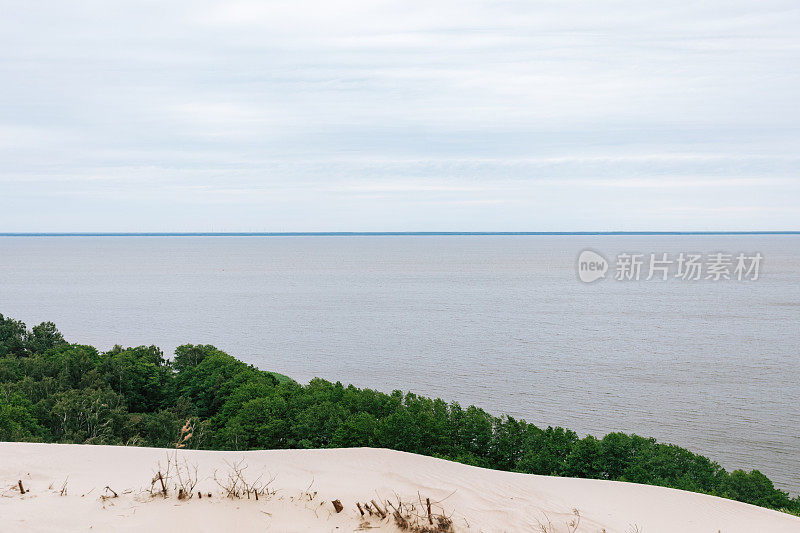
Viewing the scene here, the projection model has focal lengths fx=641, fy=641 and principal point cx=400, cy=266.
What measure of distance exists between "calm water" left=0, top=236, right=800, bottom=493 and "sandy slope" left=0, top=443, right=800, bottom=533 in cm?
1856

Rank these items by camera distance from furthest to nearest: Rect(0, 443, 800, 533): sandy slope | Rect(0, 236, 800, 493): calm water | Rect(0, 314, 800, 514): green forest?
1. Rect(0, 236, 800, 493): calm water
2. Rect(0, 314, 800, 514): green forest
3. Rect(0, 443, 800, 533): sandy slope

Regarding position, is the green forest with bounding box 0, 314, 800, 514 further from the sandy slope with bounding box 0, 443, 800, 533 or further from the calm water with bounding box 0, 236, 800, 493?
the calm water with bounding box 0, 236, 800, 493

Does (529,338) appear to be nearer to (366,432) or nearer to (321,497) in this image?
(366,432)

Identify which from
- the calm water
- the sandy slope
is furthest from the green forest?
the calm water

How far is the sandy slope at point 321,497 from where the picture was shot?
8047mm

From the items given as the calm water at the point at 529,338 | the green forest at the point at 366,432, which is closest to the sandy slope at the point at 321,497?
the green forest at the point at 366,432

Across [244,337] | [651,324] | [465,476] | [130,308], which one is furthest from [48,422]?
[130,308]

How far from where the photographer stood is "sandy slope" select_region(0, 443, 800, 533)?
26.4 ft

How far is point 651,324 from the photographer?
68500mm

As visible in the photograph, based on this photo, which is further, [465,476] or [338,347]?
[338,347]

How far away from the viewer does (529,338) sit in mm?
59344

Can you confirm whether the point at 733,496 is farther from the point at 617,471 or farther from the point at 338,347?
the point at 338,347

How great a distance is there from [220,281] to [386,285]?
35.8 meters

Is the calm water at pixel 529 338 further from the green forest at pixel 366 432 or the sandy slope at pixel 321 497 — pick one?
the sandy slope at pixel 321 497
